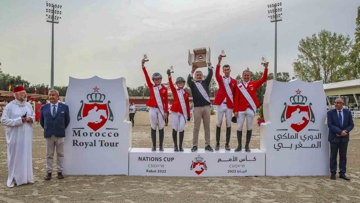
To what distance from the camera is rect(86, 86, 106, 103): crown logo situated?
6.59 meters

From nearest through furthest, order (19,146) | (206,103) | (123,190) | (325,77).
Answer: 1. (123,190)
2. (19,146)
3. (206,103)
4. (325,77)

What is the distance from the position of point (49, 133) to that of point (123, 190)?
2038mm

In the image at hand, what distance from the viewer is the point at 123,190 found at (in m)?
5.24

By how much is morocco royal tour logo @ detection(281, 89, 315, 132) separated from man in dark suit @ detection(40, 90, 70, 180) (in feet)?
16.2

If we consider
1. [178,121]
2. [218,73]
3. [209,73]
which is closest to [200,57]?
[209,73]

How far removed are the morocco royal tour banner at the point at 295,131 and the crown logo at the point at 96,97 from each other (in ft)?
12.7

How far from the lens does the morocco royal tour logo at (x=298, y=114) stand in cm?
666

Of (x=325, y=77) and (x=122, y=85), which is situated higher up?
(x=325, y=77)

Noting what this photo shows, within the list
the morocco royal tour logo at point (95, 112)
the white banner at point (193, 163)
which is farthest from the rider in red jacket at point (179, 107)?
the morocco royal tour logo at point (95, 112)

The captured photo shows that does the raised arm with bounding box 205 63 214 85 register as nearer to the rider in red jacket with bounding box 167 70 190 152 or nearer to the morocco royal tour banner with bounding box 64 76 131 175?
the rider in red jacket with bounding box 167 70 190 152

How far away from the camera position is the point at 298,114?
6676 millimetres

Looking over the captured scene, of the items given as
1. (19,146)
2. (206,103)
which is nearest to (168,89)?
(206,103)

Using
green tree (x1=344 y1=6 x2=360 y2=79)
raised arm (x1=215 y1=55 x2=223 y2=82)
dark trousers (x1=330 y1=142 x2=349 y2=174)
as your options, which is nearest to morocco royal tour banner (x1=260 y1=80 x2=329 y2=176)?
dark trousers (x1=330 y1=142 x2=349 y2=174)

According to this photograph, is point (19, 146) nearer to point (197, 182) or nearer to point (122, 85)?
point (122, 85)
